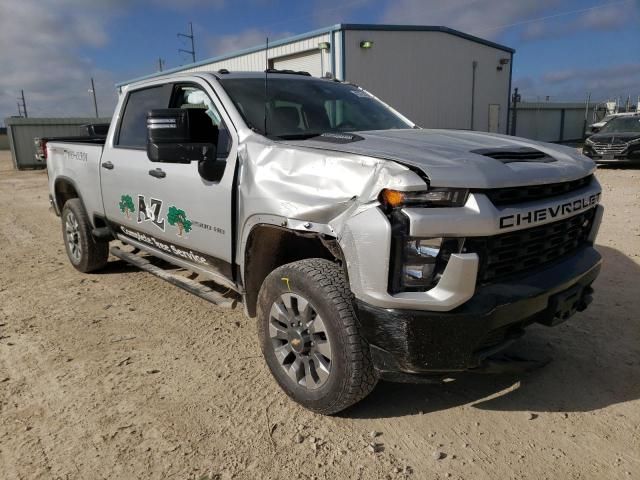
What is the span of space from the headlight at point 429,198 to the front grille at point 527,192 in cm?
12

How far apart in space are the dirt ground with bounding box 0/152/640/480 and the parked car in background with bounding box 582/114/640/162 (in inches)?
453

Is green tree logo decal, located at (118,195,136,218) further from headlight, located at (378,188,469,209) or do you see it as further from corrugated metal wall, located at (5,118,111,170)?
corrugated metal wall, located at (5,118,111,170)

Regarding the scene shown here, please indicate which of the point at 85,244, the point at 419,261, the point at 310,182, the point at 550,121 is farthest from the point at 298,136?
the point at 550,121

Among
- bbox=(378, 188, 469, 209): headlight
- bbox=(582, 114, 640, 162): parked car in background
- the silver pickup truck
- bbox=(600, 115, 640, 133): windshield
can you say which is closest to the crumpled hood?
bbox=(582, 114, 640, 162): parked car in background

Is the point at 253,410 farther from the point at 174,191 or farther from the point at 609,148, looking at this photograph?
the point at 609,148

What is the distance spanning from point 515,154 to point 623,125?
1547 centimetres

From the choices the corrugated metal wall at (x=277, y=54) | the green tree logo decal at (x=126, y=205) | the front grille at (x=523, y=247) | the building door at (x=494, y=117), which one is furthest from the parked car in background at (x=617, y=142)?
the green tree logo decal at (x=126, y=205)

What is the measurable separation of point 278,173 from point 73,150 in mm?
3397

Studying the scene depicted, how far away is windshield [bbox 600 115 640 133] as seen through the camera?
1513 cm

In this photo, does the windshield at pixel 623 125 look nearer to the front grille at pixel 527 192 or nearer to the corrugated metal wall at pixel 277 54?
the corrugated metal wall at pixel 277 54

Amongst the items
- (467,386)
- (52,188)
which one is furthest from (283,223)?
(52,188)

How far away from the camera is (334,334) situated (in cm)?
254

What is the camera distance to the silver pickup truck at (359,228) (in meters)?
2.26

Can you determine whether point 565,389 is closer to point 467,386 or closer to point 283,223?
point 467,386
